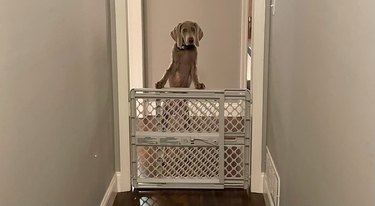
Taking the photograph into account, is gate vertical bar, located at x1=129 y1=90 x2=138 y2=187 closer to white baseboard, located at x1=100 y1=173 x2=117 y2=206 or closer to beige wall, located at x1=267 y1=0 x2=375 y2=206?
white baseboard, located at x1=100 y1=173 x2=117 y2=206

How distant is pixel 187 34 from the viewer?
3684 millimetres

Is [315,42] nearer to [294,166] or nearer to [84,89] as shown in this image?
[294,166]

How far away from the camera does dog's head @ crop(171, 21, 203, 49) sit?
3684 millimetres

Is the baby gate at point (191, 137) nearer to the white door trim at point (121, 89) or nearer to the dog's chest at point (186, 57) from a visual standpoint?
the white door trim at point (121, 89)

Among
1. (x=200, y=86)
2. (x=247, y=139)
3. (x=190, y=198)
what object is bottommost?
(x=190, y=198)

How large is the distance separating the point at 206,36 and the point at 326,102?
10.7 feet

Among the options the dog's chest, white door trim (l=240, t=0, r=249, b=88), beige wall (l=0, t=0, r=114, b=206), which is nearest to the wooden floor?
beige wall (l=0, t=0, r=114, b=206)

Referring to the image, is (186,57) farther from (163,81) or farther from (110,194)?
(110,194)

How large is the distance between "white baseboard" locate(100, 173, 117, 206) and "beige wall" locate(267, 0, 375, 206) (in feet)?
3.23

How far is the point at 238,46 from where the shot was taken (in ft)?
16.4

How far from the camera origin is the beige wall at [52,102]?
1.60 m

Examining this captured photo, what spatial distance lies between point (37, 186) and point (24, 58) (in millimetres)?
431

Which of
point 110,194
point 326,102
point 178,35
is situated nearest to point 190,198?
point 110,194

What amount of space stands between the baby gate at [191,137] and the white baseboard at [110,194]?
0.48ft
